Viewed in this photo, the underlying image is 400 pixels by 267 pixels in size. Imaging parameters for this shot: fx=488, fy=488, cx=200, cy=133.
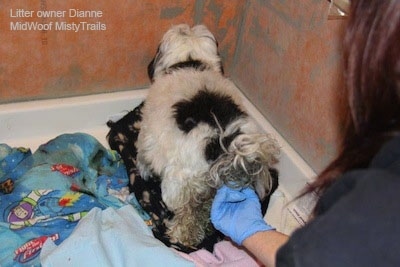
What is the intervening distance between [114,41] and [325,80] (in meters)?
0.85

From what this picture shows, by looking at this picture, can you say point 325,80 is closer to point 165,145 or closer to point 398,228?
point 165,145

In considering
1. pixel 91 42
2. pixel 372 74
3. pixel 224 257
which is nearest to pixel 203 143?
pixel 224 257

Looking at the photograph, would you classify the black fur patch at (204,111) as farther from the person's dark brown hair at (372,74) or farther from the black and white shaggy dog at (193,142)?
the person's dark brown hair at (372,74)

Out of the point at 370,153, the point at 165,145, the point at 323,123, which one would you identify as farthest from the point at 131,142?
the point at 370,153

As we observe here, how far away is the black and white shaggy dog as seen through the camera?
1556 millimetres

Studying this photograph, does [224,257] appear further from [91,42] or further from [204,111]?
[91,42]

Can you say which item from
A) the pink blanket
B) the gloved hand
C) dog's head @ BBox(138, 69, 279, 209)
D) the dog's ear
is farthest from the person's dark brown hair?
the dog's ear

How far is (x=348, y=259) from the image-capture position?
0.61 m

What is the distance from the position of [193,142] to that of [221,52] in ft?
2.52

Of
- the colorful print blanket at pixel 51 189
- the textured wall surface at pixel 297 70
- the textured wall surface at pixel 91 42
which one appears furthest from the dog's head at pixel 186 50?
the colorful print blanket at pixel 51 189

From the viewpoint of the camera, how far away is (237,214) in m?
1.46

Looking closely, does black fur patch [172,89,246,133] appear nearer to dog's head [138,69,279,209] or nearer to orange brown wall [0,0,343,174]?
dog's head [138,69,279,209]

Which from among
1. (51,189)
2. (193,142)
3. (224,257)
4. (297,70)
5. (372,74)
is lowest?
(224,257)

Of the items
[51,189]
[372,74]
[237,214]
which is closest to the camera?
[372,74]
